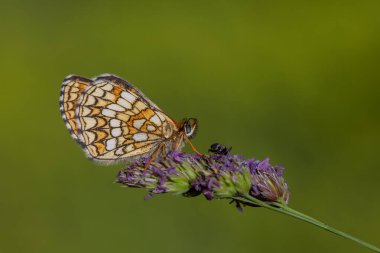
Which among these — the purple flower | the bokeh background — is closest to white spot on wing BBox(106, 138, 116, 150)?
the purple flower

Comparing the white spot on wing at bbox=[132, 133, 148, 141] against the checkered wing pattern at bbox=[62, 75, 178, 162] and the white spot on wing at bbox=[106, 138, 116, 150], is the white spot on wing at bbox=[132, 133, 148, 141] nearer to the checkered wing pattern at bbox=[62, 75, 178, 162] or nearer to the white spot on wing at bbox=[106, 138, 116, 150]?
the checkered wing pattern at bbox=[62, 75, 178, 162]

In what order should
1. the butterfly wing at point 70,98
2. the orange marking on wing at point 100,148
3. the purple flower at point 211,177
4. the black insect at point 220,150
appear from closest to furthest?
1. the purple flower at point 211,177
2. the black insect at point 220,150
3. the orange marking on wing at point 100,148
4. the butterfly wing at point 70,98

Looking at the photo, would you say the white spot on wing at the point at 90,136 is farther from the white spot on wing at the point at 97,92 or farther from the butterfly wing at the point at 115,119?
the white spot on wing at the point at 97,92

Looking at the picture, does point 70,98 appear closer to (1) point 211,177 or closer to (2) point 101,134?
(2) point 101,134

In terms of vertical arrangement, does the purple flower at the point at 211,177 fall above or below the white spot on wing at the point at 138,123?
below

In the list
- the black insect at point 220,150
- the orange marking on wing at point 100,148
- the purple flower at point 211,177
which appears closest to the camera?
the purple flower at point 211,177

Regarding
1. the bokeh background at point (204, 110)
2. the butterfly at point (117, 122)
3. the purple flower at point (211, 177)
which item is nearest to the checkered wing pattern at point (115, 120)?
the butterfly at point (117, 122)

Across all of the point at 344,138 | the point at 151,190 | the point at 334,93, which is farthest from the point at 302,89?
the point at 151,190
